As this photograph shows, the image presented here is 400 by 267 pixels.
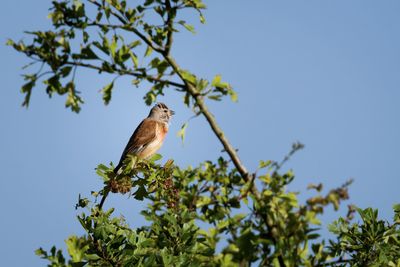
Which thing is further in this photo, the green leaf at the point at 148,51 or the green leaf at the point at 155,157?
the green leaf at the point at 155,157

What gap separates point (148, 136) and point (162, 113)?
48.3 inches

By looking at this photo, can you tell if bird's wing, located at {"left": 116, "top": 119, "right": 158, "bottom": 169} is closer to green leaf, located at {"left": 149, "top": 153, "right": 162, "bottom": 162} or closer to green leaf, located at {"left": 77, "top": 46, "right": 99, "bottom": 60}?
green leaf, located at {"left": 149, "top": 153, "right": 162, "bottom": 162}

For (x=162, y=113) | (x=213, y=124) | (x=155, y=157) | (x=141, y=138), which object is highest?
(x=162, y=113)

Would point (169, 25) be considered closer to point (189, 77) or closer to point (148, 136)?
point (189, 77)

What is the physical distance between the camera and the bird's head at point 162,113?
14.3 meters

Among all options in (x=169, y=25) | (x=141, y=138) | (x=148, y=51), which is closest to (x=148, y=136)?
(x=141, y=138)

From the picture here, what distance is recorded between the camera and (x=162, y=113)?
14375 millimetres

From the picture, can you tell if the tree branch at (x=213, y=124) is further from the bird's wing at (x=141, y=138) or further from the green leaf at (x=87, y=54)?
the bird's wing at (x=141, y=138)

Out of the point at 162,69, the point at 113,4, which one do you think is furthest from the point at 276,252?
the point at 113,4

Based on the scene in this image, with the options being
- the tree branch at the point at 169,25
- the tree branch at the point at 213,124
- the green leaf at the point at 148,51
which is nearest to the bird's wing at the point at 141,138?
the green leaf at the point at 148,51

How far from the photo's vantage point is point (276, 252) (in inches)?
123

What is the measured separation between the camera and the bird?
43.0 feet

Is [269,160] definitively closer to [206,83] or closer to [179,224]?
[206,83]

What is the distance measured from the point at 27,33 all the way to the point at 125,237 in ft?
10.0
